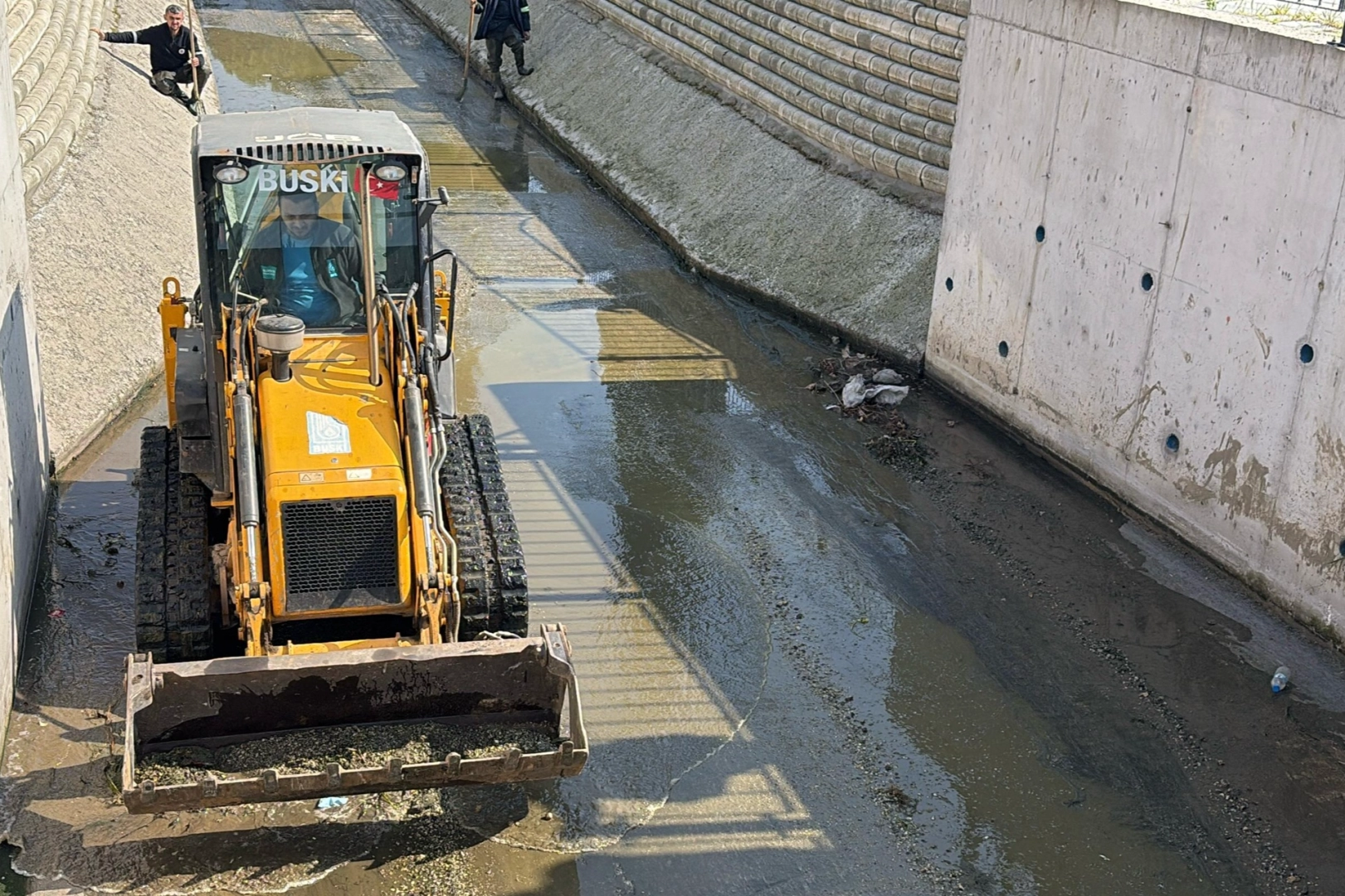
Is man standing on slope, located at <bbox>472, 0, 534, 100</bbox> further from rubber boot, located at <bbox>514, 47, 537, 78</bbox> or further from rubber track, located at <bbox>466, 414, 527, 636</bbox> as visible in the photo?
rubber track, located at <bbox>466, 414, 527, 636</bbox>

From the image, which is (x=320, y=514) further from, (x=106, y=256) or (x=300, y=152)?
(x=106, y=256)

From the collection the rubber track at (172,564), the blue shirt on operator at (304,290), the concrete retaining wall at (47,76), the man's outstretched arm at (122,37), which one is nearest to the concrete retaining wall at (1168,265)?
the blue shirt on operator at (304,290)

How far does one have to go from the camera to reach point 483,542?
7859mm

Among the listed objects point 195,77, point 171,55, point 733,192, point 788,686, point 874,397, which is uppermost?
point 171,55

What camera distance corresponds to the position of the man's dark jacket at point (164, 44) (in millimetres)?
16953

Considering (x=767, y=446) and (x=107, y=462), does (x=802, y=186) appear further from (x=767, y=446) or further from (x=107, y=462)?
(x=107, y=462)

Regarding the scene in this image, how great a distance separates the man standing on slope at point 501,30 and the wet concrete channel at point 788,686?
10.4 meters

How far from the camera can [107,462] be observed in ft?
34.6

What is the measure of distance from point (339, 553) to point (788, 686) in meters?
2.85

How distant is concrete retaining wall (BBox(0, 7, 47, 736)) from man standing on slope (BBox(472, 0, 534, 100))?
13.3m

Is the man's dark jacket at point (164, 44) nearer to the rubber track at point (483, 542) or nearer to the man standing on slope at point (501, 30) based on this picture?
the man standing on slope at point (501, 30)

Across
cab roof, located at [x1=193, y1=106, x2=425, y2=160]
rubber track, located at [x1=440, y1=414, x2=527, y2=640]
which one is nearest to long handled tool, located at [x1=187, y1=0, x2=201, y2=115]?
cab roof, located at [x1=193, y1=106, x2=425, y2=160]

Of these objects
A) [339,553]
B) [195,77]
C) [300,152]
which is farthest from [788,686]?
[195,77]

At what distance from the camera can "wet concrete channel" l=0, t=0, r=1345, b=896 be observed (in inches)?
273
